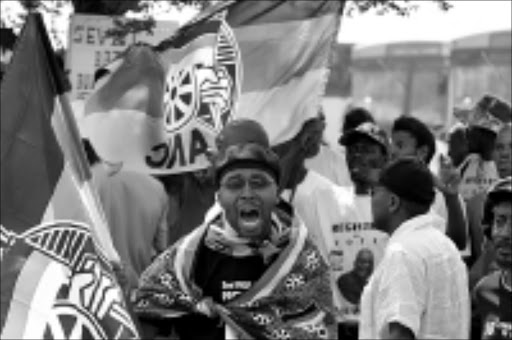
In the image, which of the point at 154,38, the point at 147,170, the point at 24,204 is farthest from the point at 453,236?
the point at 154,38

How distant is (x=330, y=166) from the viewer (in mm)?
10484

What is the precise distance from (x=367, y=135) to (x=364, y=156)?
4.7 inches

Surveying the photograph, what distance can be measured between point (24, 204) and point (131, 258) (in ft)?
11.3

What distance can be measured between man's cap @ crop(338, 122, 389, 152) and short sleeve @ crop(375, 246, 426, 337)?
2.63 m

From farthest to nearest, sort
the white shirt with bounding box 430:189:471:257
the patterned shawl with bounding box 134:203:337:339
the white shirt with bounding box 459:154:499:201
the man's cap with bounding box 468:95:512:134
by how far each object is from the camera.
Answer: the man's cap with bounding box 468:95:512:134 < the white shirt with bounding box 459:154:499:201 < the white shirt with bounding box 430:189:471:257 < the patterned shawl with bounding box 134:203:337:339

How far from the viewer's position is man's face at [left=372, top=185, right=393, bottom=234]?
23.4ft

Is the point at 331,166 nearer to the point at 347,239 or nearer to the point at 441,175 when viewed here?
the point at 441,175

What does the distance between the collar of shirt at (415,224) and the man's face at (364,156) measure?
226cm

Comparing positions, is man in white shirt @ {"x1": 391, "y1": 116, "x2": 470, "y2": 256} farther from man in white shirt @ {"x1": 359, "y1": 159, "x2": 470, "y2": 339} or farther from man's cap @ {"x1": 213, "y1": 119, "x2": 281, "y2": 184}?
man's cap @ {"x1": 213, "y1": 119, "x2": 281, "y2": 184}

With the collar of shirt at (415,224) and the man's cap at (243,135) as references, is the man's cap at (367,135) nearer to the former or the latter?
the collar of shirt at (415,224)

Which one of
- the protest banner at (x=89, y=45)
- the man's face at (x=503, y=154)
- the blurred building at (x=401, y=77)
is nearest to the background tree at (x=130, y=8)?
the protest banner at (x=89, y=45)

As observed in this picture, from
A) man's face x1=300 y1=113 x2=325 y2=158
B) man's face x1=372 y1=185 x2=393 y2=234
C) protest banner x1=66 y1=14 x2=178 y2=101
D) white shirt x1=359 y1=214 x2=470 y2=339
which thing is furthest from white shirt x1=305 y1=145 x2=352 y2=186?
protest banner x1=66 y1=14 x2=178 y2=101

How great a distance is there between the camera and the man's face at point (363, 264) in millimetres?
8953

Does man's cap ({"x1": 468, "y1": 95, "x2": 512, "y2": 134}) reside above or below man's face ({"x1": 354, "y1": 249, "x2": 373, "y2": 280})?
above
